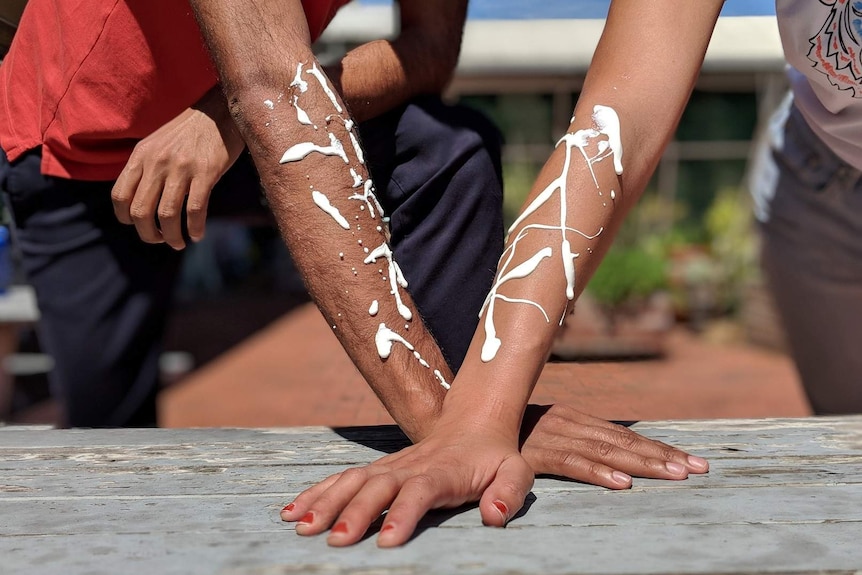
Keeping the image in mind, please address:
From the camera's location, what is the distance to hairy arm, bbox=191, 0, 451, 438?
Answer: 135cm

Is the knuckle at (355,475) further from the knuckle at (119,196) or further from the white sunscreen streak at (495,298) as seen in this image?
the knuckle at (119,196)

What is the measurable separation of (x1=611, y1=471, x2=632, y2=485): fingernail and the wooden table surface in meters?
0.02

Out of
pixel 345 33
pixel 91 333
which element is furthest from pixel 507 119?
pixel 91 333

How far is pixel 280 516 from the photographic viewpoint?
44.3 inches

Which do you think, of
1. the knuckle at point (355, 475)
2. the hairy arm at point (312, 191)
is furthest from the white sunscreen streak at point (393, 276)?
the knuckle at point (355, 475)

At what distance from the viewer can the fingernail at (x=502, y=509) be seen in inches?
42.0

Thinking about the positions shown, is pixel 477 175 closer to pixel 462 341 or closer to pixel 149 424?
pixel 462 341

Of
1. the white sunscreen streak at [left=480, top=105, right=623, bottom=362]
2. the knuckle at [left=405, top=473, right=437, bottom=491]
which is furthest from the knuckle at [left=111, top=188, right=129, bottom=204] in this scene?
the knuckle at [left=405, top=473, right=437, bottom=491]

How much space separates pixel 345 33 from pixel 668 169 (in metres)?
5.00

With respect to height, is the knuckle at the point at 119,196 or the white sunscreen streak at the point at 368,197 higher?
the knuckle at the point at 119,196

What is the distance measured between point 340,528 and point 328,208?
0.55 meters

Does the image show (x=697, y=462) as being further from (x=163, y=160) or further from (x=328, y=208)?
(x=163, y=160)

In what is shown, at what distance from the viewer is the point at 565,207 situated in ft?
4.47

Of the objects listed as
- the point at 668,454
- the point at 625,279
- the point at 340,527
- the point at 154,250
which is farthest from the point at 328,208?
the point at 625,279
